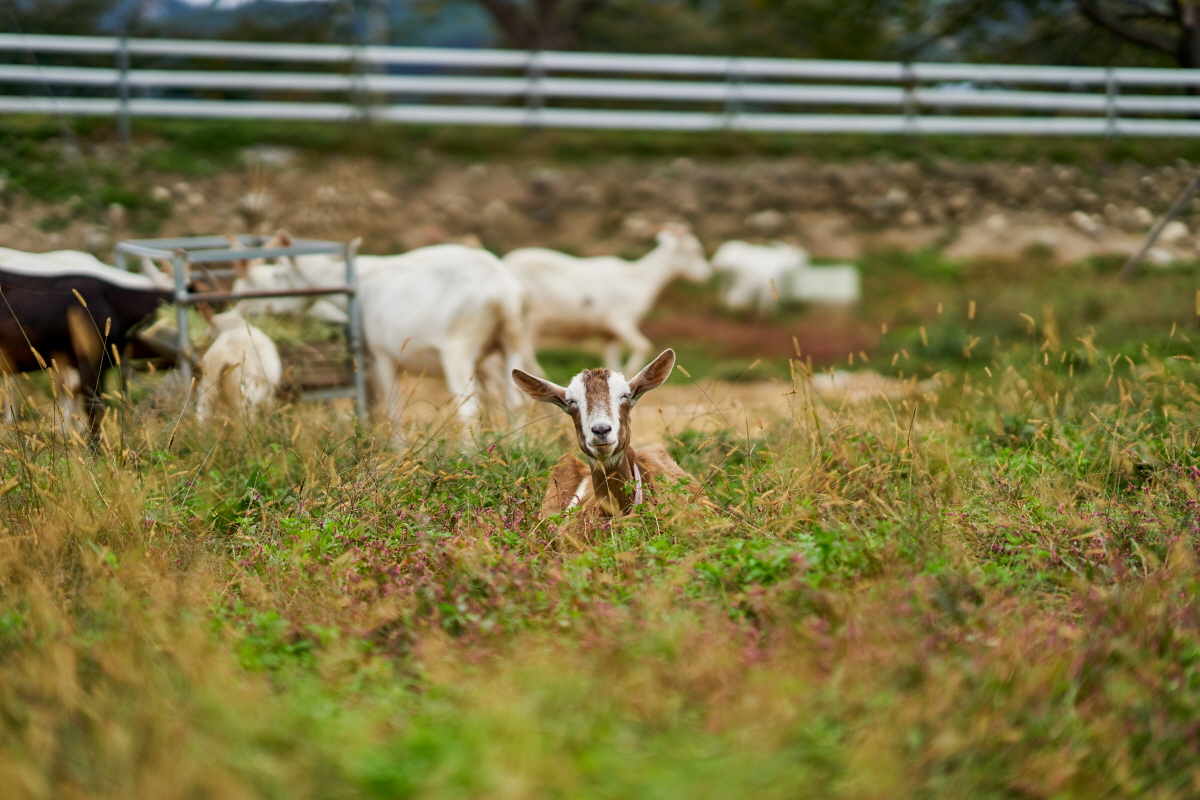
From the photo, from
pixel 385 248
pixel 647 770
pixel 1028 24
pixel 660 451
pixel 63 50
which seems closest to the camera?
pixel 647 770

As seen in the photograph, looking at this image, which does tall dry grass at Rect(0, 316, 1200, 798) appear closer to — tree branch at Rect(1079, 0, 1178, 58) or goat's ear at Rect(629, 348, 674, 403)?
goat's ear at Rect(629, 348, 674, 403)

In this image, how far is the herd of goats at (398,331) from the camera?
494cm

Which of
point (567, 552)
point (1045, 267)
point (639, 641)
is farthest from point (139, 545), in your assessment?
point (1045, 267)

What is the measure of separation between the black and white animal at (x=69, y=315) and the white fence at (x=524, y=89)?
31.9ft

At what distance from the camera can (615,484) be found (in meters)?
4.93

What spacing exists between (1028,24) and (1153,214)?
5.71m

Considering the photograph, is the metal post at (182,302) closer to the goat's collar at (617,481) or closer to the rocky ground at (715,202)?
the goat's collar at (617,481)

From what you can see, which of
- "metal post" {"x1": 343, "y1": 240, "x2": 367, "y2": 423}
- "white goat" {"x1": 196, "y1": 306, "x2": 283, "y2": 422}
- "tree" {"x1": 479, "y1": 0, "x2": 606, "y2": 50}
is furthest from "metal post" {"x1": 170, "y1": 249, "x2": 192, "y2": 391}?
"tree" {"x1": 479, "y1": 0, "x2": 606, "y2": 50}

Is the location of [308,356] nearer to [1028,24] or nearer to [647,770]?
[647,770]

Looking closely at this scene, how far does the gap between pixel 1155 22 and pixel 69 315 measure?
19463 millimetres

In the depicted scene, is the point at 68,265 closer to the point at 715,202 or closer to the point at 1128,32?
the point at 715,202

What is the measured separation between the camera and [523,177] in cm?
1655

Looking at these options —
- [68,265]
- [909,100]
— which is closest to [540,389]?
[68,265]

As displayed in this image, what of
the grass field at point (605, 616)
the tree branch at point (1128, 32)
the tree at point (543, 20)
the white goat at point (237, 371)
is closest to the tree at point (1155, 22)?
the tree branch at point (1128, 32)
